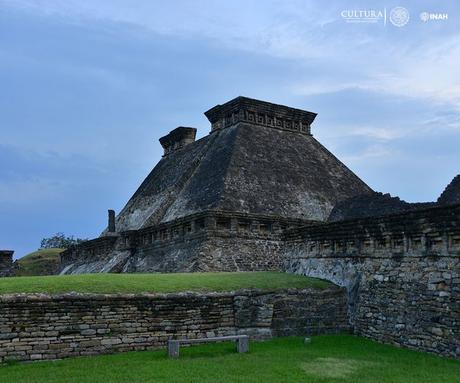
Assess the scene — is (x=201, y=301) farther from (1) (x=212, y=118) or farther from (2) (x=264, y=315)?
(1) (x=212, y=118)

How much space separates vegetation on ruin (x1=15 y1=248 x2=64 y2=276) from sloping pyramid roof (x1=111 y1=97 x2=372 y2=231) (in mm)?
8168

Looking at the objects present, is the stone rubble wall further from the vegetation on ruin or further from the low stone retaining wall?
the vegetation on ruin

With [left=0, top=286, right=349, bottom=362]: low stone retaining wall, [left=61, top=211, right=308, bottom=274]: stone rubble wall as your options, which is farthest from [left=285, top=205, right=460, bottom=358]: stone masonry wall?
[left=61, top=211, right=308, bottom=274]: stone rubble wall

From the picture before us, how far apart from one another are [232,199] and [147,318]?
10468mm

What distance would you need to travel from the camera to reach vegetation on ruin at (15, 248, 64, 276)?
3443 centimetres

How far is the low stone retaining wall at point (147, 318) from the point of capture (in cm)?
974

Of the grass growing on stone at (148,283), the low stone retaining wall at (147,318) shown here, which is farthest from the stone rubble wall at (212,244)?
the low stone retaining wall at (147,318)

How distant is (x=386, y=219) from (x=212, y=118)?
59.1 feet

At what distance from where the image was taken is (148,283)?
1158 centimetres

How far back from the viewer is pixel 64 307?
10094 millimetres

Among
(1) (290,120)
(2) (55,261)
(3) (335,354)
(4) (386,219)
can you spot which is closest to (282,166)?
(1) (290,120)

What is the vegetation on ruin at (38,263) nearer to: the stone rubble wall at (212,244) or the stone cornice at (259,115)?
the stone rubble wall at (212,244)

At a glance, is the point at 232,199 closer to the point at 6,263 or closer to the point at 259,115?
the point at 259,115

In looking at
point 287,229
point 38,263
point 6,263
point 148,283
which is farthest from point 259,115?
point 38,263
